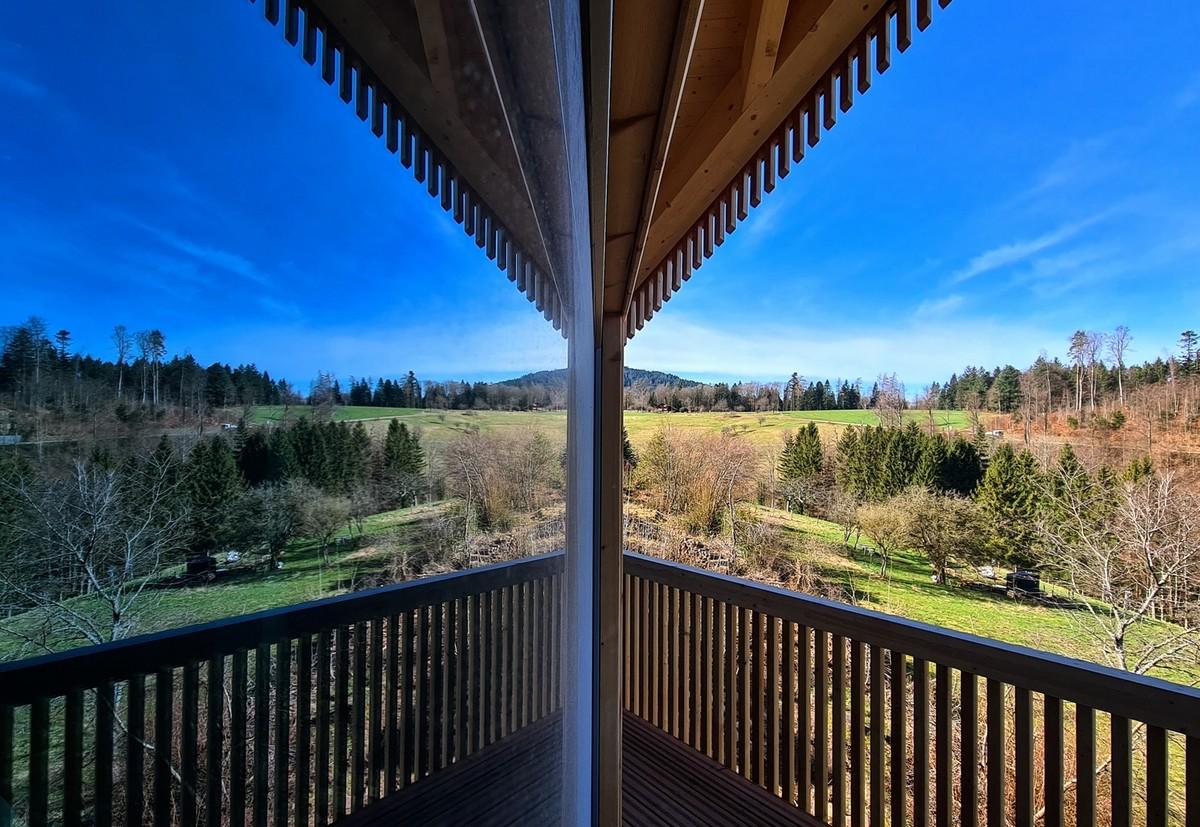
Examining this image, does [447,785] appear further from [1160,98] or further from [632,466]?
[1160,98]

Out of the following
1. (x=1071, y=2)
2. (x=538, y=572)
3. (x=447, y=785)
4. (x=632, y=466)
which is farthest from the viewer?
(x=1071, y=2)

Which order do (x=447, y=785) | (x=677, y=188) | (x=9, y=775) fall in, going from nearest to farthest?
(x=9, y=775) → (x=447, y=785) → (x=677, y=188)

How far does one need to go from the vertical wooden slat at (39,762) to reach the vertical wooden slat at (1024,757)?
1696mm

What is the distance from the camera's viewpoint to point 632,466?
14.2 ft

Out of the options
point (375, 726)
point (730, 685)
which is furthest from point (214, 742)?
point (730, 685)

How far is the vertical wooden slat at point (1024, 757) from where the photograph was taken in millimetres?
1193

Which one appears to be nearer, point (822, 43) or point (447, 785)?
point (447, 785)

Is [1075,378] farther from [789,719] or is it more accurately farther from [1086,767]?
[789,719]

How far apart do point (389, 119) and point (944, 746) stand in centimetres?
189

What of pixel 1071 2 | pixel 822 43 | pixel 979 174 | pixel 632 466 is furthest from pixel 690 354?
pixel 822 43

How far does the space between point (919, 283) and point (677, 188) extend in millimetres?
6451

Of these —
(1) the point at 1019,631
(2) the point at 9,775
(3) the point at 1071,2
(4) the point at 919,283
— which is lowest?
(1) the point at 1019,631

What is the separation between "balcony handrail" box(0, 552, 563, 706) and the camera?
11 centimetres

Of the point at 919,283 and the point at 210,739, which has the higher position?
the point at 919,283
